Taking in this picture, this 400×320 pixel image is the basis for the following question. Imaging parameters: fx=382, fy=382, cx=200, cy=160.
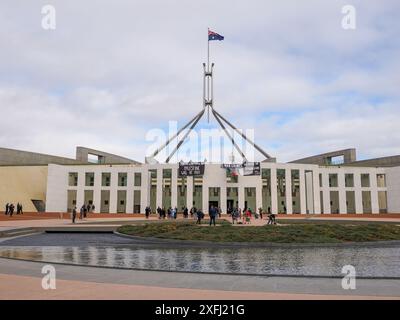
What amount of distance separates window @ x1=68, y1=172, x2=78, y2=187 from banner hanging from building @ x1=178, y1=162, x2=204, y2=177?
62.2 ft

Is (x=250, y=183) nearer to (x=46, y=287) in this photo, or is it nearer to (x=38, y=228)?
(x=38, y=228)

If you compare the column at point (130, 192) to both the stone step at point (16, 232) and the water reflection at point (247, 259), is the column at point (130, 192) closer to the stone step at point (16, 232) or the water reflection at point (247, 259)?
the stone step at point (16, 232)

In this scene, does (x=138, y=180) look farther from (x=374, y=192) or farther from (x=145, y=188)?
(x=374, y=192)

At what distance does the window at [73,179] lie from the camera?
208 feet

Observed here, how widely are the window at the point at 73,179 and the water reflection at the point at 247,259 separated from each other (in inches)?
2035

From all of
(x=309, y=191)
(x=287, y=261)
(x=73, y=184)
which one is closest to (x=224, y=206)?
(x=309, y=191)

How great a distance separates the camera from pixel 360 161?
79.6 m

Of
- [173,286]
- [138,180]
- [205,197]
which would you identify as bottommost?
[173,286]

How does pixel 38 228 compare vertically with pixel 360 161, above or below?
below

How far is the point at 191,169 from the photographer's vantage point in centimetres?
5638

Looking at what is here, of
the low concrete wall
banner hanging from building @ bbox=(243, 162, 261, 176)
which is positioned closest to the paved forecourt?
banner hanging from building @ bbox=(243, 162, 261, 176)

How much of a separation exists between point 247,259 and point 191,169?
4418cm

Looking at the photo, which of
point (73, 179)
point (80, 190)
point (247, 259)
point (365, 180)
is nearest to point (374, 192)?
point (365, 180)
